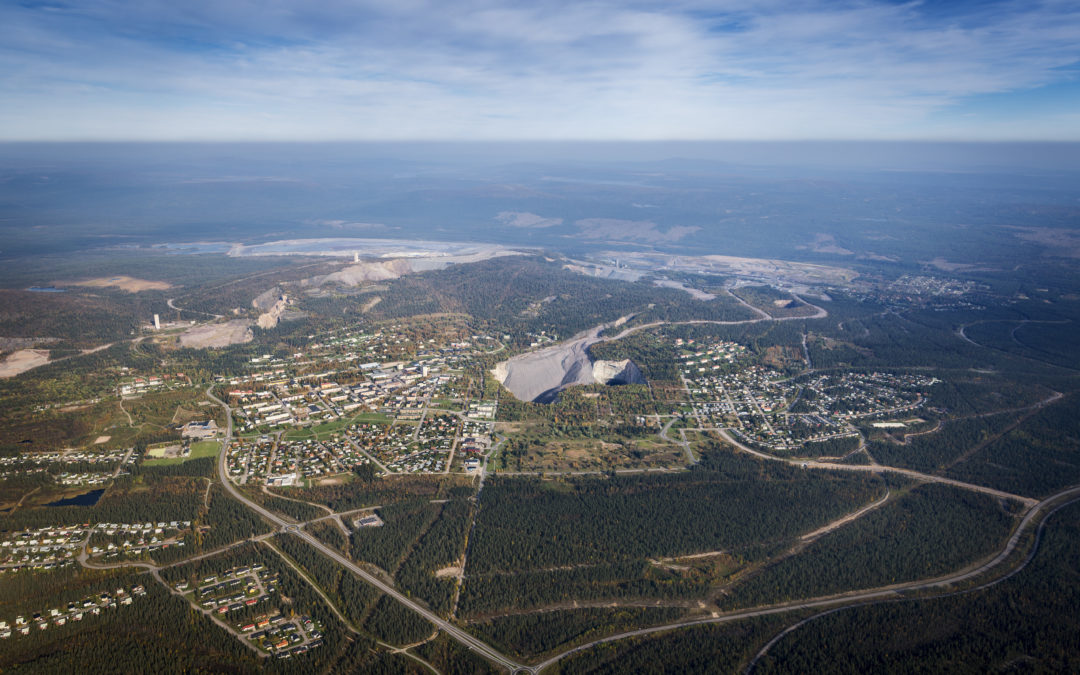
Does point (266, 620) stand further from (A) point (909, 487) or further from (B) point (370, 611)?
(A) point (909, 487)

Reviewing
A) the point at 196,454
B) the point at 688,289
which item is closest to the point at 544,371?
the point at 196,454

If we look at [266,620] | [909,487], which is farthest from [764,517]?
[266,620]

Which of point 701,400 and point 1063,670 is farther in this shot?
point 701,400

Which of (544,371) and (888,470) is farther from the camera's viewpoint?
(544,371)

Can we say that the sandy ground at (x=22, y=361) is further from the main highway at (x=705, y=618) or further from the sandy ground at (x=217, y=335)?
the main highway at (x=705, y=618)

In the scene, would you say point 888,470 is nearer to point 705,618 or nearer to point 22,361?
point 705,618

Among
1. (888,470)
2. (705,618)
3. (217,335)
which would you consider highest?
(217,335)

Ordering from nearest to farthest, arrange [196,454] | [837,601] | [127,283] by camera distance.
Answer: [837,601] < [196,454] < [127,283]
